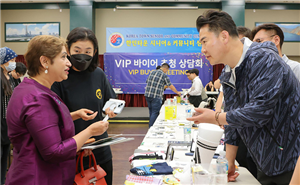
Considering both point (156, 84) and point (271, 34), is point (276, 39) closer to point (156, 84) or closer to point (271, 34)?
point (271, 34)

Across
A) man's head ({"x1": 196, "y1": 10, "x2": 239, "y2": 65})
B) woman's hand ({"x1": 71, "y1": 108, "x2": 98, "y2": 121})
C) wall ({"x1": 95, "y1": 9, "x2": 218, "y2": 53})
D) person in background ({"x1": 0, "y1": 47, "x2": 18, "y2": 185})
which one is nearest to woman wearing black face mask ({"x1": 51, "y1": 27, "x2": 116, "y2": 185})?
woman's hand ({"x1": 71, "y1": 108, "x2": 98, "y2": 121})

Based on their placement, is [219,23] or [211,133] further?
[219,23]

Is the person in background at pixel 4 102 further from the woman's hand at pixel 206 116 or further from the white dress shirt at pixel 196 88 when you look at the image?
the white dress shirt at pixel 196 88

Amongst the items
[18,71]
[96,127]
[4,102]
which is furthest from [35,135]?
[18,71]

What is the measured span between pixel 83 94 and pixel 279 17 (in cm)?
967

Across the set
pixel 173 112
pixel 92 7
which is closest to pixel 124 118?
pixel 173 112

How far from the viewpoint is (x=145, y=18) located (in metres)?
9.27

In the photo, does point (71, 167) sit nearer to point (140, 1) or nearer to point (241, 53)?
point (241, 53)

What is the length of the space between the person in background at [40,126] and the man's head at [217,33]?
74cm

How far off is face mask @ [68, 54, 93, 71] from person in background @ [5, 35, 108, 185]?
0.32 meters

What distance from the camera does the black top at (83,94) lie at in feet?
5.14

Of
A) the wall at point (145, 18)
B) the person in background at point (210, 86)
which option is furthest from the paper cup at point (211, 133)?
the wall at point (145, 18)

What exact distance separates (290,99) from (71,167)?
3.64 feet

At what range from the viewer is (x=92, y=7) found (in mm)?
8820
